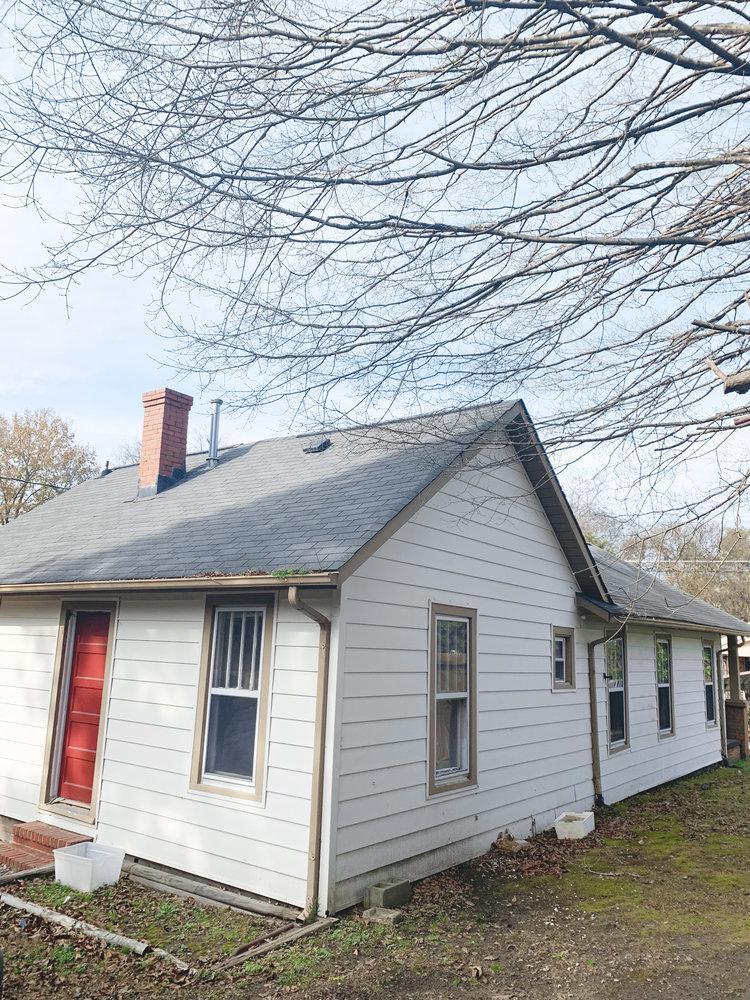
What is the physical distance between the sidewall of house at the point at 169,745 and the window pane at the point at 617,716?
7.38m

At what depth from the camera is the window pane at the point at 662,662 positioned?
14.6 meters

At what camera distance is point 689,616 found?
49.4ft

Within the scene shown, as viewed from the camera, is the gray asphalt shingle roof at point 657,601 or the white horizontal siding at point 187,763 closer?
the white horizontal siding at point 187,763

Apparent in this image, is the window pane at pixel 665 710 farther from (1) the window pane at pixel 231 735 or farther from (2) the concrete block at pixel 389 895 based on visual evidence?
(1) the window pane at pixel 231 735

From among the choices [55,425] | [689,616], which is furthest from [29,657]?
[55,425]

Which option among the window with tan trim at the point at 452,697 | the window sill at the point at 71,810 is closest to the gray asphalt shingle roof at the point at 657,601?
the window with tan trim at the point at 452,697

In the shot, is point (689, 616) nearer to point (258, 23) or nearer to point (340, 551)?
point (340, 551)

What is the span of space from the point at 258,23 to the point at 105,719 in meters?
7.13

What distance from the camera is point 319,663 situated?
673 cm

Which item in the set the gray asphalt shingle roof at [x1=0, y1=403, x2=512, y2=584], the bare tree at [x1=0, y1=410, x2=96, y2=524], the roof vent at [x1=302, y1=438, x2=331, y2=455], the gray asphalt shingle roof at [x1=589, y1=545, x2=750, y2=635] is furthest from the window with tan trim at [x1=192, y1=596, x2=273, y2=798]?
the bare tree at [x1=0, y1=410, x2=96, y2=524]

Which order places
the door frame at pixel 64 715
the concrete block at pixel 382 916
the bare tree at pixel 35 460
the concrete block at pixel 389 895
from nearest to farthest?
1. the concrete block at pixel 382 916
2. the concrete block at pixel 389 895
3. the door frame at pixel 64 715
4. the bare tree at pixel 35 460

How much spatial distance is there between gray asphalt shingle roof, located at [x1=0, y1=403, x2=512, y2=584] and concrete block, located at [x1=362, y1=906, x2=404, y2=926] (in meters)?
2.95

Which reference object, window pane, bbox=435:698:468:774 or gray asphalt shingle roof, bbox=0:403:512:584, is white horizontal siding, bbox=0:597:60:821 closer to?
gray asphalt shingle roof, bbox=0:403:512:584

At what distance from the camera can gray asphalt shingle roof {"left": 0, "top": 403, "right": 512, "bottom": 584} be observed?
6.75m
